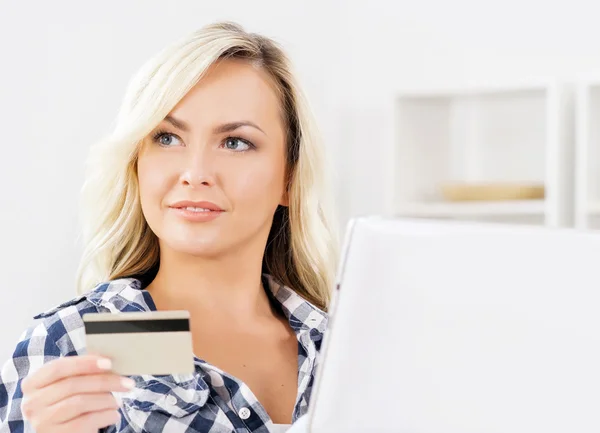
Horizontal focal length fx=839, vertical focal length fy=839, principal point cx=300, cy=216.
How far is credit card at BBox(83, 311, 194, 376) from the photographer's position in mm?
732

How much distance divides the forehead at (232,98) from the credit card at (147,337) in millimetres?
471

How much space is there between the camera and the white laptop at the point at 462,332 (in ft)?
1.98

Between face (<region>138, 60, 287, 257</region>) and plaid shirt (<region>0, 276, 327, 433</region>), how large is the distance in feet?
0.43

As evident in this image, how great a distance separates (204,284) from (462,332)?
64 cm

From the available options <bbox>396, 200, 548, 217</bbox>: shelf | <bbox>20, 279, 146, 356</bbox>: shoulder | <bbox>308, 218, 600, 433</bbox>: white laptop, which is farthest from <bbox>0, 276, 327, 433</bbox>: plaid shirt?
<bbox>396, 200, 548, 217</bbox>: shelf

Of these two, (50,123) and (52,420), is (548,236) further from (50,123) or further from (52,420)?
(50,123)

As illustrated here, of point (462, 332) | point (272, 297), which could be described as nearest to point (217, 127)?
point (272, 297)

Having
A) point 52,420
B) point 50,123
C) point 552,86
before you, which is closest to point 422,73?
point 552,86

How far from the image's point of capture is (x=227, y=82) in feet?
3.93

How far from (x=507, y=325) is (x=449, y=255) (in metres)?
0.07

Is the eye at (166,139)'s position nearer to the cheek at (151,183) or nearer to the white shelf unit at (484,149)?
the cheek at (151,183)

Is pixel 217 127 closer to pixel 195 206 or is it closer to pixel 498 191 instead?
pixel 195 206

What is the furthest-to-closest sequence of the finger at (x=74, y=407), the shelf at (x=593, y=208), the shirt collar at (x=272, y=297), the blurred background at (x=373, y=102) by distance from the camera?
the shelf at (x=593, y=208), the blurred background at (x=373, y=102), the shirt collar at (x=272, y=297), the finger at (x=74, y=407)

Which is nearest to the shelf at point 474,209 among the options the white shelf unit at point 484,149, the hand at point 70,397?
the white shelf unit at point 484,149
